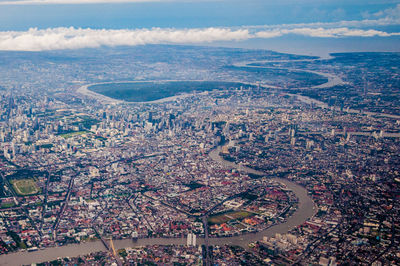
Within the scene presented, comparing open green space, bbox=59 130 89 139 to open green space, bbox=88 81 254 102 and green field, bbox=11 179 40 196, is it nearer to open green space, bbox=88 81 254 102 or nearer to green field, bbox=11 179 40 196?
green field, bbox=11 179 40 196

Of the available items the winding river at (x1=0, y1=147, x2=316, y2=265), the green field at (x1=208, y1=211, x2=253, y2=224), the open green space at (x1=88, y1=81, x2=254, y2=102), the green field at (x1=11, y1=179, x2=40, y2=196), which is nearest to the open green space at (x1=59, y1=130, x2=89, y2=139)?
the green field at (x1=11, y1=179, x2=40, y2=196)

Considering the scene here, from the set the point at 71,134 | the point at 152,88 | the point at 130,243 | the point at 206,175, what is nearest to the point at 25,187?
the point at 130,243

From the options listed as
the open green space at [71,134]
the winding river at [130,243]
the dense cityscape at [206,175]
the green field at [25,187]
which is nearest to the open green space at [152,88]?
the dense cityscape at [206,175]

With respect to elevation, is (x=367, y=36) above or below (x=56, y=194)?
above

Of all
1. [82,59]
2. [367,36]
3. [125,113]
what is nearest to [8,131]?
[125,113]

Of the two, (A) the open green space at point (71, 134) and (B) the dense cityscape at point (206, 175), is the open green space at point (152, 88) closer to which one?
(B) the dense cityscape at point (206, 175)

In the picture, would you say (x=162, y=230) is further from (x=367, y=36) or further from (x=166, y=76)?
(x=367, y=36)

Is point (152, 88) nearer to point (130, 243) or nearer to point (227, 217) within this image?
point (227, 217)

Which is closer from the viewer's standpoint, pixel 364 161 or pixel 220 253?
pixel 220 253
